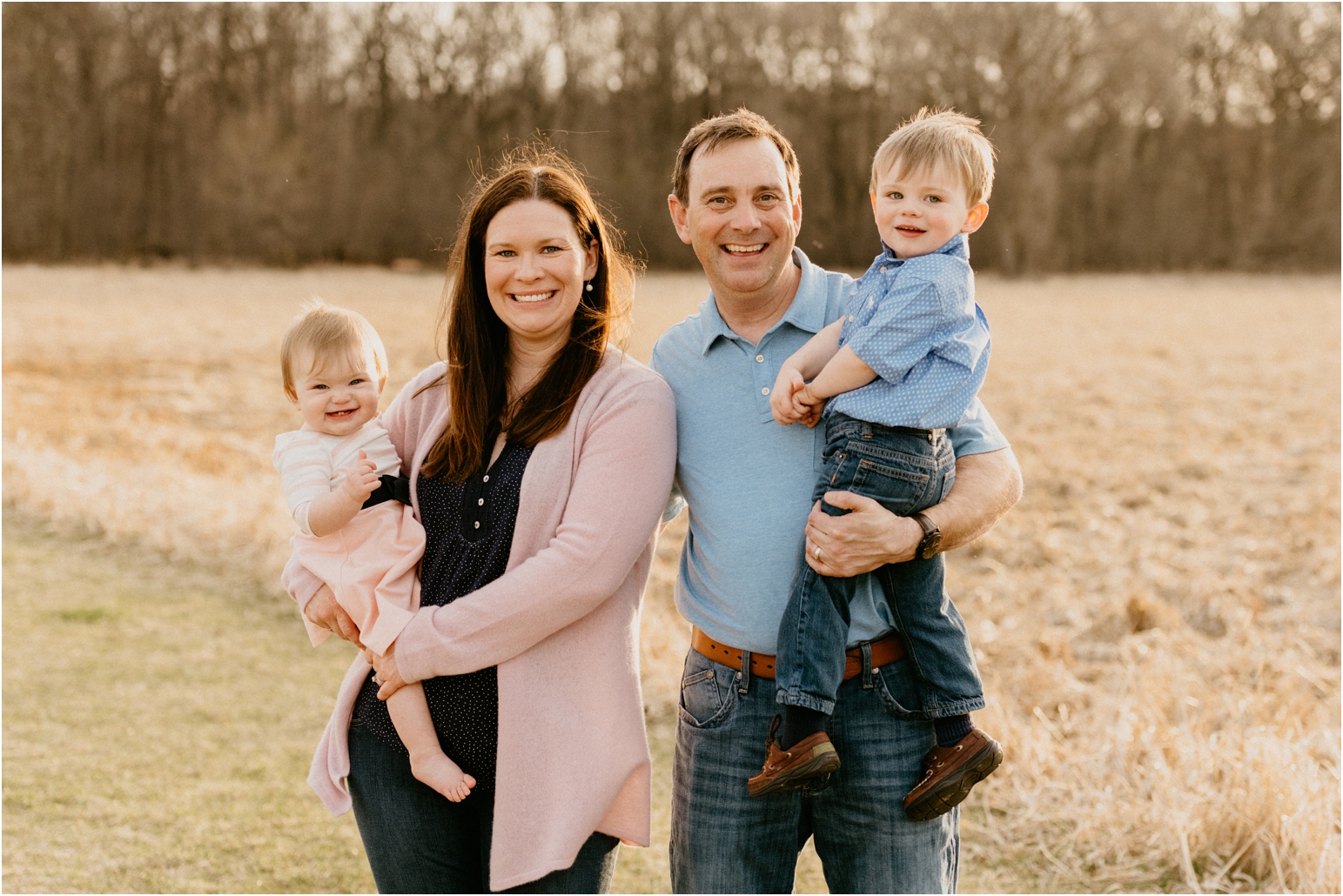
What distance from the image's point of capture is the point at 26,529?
7.84m

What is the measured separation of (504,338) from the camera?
2.38m

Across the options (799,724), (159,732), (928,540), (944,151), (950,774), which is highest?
(944,151)

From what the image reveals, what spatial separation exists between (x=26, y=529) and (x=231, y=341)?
9707 mm

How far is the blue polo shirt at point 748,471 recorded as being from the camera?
231cm

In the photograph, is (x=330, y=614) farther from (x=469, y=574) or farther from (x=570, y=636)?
(x=570, y=636)

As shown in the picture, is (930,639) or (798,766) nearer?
(798,766)

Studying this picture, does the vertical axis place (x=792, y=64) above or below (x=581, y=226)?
above

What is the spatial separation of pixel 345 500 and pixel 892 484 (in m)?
1.12

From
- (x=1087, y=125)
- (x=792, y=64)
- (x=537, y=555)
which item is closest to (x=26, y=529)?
(x=537, y=555)

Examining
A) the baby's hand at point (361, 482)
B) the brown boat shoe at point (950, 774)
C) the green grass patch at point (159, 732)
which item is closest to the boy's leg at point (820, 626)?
the brown boat shoe at point (950, 774)

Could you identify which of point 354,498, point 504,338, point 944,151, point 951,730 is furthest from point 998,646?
point 354,498

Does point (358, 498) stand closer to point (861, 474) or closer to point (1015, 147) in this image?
point (861, 474)

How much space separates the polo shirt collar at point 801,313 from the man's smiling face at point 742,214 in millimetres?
78

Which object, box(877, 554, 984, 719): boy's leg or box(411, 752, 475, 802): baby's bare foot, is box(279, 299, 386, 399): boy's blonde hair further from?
box(877, 554, 984, 719): boy's leg
